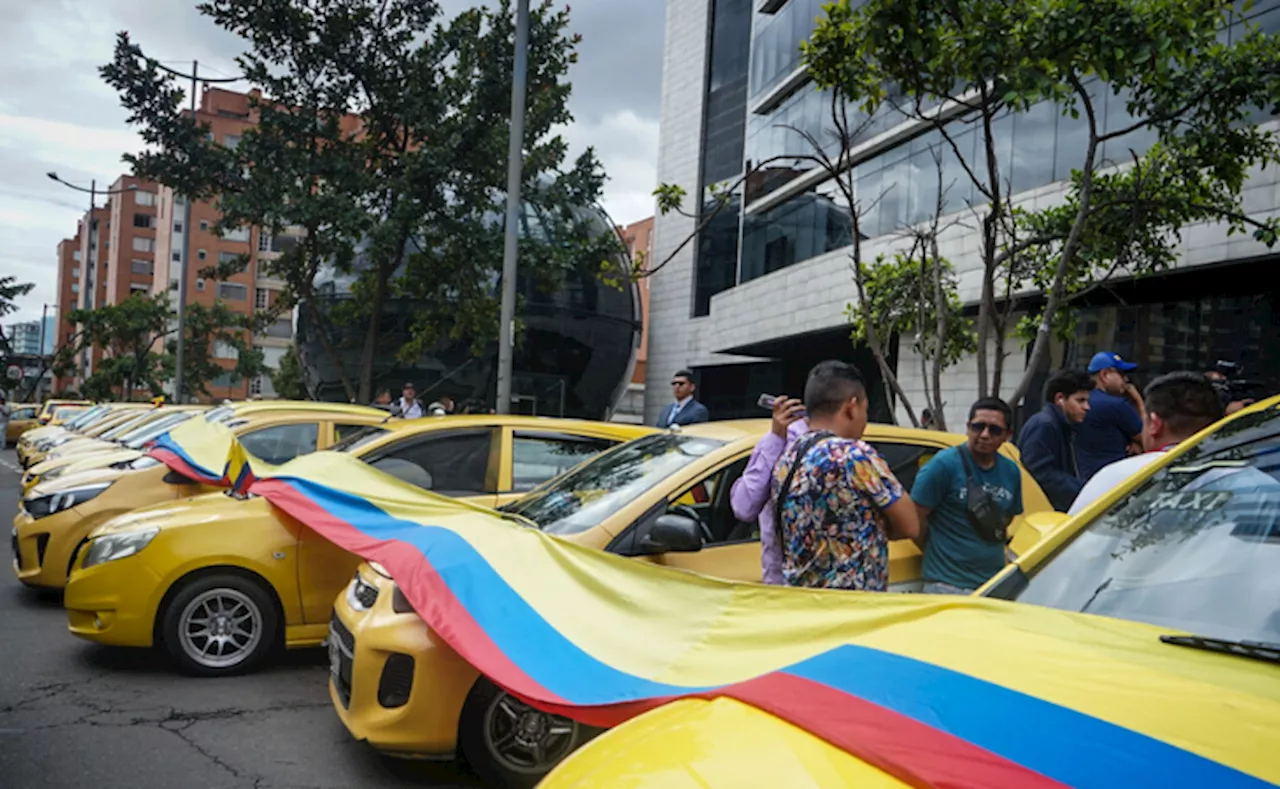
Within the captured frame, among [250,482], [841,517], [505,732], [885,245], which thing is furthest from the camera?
[885,245]

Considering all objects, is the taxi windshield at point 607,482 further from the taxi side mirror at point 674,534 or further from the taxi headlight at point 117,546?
the taxi headlight at point 117,546

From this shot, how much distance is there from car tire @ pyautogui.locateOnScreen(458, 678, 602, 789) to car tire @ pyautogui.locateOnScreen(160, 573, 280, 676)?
88.6 inches

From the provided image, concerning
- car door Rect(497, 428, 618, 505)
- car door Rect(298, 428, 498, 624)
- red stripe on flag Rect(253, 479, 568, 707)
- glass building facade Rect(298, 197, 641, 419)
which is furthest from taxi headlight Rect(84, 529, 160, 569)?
glass building facade Rect(298, 197, 641, 419)

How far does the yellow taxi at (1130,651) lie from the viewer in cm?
146

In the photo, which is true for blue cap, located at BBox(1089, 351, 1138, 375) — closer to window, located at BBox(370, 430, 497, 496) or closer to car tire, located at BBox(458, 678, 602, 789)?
window, located at BBox(370, 430, 497, 496)

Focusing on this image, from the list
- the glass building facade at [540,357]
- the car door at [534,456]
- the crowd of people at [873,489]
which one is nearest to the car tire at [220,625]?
the car door at [534,456]

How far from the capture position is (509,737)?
13.6 feet

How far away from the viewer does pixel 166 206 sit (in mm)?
95625

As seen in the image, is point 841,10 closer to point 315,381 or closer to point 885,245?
point 885,245

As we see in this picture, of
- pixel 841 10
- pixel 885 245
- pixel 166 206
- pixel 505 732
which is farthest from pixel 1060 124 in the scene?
pixel 166 206

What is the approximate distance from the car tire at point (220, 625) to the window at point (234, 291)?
88024 mm

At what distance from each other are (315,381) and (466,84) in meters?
19.4

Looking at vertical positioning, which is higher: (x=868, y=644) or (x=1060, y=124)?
(x=1060, y=124)

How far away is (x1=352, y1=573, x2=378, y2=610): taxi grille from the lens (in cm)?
449
